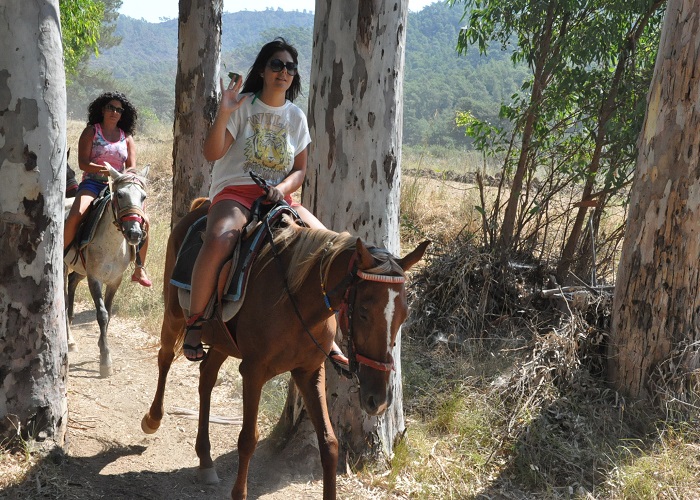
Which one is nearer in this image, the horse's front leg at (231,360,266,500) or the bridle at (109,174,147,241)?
the horse's front leg at (231,360,266,500)

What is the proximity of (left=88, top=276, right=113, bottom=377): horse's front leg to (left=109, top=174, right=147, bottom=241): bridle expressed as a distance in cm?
71

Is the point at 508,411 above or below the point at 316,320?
below

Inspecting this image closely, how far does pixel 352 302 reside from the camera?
3533mm

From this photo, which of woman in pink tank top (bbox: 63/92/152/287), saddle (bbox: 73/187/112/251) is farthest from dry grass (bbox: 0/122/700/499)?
woman in pink tank top (bbox: 63/92/152/287)

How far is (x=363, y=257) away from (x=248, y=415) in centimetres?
136

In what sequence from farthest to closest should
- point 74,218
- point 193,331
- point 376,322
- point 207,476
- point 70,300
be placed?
point 70,300
point 74,218
point 207,476
point 193,331
point 376,322

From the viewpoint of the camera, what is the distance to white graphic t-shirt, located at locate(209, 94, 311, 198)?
439 centimetres

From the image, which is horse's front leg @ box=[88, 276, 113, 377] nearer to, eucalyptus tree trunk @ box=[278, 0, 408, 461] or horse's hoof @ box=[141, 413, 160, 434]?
horse's hoof @ box=[141, 413, 160, 434]

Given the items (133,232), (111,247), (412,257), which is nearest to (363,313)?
(412,257)

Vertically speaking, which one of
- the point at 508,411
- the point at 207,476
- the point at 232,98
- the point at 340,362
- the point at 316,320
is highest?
the point at 232,98

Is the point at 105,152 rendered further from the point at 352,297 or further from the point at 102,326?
the point at 352,297

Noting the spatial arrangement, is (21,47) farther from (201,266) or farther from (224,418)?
(224,418)

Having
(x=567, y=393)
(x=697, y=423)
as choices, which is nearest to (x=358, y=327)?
(x=567, y=393)

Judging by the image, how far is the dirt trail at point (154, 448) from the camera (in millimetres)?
4594
